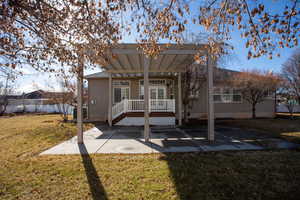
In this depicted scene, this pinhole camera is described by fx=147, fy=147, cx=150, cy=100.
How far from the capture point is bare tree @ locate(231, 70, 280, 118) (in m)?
12.0

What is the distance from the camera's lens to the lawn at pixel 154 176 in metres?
2.58

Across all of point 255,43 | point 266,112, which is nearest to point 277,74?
point 266,112

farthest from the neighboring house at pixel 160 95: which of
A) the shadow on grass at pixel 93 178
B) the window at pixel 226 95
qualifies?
the shadow on grass at pixel 93 178

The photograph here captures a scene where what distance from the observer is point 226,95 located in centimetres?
1370

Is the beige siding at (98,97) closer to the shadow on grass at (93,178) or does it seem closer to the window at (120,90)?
the window at (120,90)

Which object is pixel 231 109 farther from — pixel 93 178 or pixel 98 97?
pixel 93 178

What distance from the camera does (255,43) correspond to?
2.99 m

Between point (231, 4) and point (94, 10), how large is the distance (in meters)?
2.90

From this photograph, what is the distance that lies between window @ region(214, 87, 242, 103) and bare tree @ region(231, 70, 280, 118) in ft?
2.28

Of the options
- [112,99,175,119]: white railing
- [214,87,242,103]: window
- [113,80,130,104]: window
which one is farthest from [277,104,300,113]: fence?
[113,80,130,104]: window

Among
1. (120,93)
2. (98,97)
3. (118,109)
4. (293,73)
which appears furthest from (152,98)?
(293,73)

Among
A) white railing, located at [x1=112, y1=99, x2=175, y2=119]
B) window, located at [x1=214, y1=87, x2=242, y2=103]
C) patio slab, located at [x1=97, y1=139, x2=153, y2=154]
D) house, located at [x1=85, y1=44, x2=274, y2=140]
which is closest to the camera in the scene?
patio slab, located at [x1=97, y1=139, x2=153, y2=154]

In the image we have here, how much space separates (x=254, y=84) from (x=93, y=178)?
1350cm

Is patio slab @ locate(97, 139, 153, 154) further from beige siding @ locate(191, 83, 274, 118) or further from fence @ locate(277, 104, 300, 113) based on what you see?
fence @ locate(277, 104, 300, 113)
